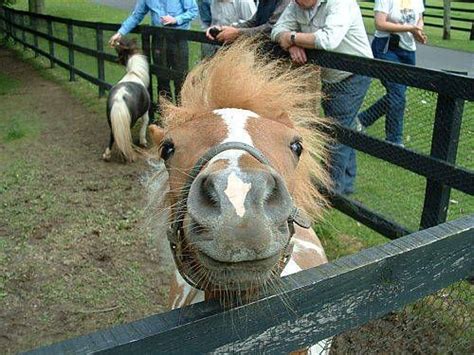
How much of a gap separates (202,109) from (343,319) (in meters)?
1.04

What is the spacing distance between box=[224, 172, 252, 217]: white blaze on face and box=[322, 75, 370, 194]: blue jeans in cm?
257

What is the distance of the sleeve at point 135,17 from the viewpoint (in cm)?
686

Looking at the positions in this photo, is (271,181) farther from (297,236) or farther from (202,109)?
(297,236)

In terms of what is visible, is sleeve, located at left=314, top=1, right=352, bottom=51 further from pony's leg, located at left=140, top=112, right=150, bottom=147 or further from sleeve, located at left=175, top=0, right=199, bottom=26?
pony's leg, located at left=140, top=112, right=150, bottom=147

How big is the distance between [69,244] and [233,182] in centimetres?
332

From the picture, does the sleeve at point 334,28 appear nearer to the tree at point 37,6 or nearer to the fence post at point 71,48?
the fence post at point 71,48

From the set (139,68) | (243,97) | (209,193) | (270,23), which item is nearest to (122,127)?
(139,68)

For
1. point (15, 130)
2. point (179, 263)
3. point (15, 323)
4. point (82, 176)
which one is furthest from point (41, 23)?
point (179, 263)

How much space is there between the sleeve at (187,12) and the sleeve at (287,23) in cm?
282

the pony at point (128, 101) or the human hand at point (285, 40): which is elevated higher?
the human hand at point (285, 40)

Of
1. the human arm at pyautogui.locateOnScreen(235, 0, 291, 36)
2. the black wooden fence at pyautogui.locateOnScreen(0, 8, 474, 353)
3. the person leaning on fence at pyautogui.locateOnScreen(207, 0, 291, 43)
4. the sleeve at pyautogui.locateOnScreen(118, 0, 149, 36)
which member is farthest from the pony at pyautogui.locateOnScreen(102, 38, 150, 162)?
the black wooden fence at pyautogui.locateOnScreen(0, 8, 474, 353)

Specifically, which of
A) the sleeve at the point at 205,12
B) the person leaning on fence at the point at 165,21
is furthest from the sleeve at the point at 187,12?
the sleeve at the point at 205,12

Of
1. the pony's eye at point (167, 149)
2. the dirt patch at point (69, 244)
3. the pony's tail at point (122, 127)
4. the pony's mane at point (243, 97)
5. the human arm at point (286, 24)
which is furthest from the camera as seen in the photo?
the pony's tail at point (122, 127)

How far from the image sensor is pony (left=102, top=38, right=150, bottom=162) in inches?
237
